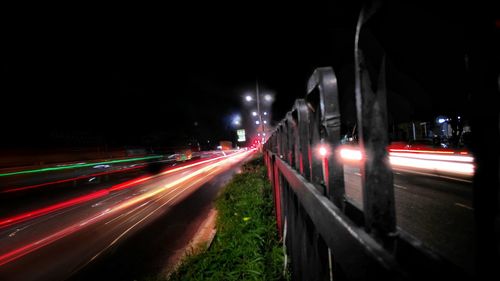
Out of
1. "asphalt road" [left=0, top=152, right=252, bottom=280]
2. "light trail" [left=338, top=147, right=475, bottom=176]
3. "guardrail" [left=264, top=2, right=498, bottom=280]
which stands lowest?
"asphalt road" [left=0, top=152, right=252, bottom=280]

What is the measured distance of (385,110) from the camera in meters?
0.91

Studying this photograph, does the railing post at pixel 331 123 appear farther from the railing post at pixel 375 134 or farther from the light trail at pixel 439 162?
the light trail at pixel 439 162

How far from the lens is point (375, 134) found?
0.93 meters

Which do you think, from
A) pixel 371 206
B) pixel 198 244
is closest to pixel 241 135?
pixel 198 244

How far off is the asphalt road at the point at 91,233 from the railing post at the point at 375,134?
23.1 feet

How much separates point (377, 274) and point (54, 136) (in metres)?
42.2

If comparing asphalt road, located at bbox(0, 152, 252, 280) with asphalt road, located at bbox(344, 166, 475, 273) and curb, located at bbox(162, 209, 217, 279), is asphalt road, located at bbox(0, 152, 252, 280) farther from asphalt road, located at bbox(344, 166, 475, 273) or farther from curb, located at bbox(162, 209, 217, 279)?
asphalt road, located at bbox(344, 166, 475, 273)

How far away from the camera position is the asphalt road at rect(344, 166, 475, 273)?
4395 mm

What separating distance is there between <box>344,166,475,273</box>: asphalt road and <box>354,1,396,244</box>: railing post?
159cm

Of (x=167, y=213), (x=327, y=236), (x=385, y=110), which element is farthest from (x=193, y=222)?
(x=385, y=110)

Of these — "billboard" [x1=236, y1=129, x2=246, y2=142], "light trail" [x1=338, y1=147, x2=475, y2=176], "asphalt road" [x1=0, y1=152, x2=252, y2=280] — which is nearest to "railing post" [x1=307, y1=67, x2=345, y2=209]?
"asphalt road" [x1=0, y1=152, x2=252, y2=280]

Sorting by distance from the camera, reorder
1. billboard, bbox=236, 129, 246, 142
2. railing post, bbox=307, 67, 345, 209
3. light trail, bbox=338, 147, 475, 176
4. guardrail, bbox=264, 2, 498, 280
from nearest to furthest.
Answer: guardrail, bbox=264, 2, 498, 280
railing post, bbox=307, 67, 345, 209
light trail, bbox=338, 147, 475, 176
billboard, bbox=236, 129, 246, 142

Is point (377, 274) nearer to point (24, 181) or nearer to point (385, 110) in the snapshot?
point (385, 110)

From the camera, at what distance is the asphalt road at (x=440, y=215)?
4395 mm
